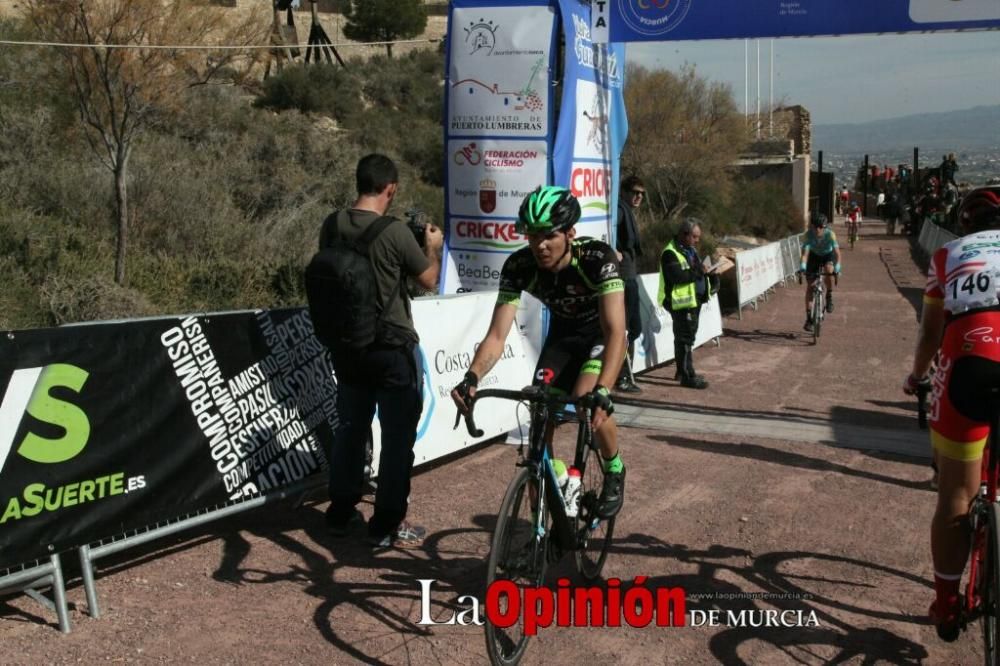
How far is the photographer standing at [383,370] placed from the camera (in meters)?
5.14

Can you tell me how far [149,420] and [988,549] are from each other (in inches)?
156

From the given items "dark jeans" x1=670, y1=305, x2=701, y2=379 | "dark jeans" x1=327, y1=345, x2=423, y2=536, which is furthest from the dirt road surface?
"dark jeans" x1=670, y1=305, x2=701, y2=379

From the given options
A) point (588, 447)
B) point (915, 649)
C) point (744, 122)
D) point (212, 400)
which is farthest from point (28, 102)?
point (744, 122)

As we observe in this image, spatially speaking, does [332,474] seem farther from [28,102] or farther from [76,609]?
[28,102]

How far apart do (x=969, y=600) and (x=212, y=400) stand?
390cm

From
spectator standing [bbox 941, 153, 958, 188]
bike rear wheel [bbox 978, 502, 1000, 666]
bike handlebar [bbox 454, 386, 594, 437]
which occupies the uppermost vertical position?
spectator standing [bbox 941, 153, 958, 188]

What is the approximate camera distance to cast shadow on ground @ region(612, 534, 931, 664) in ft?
13.8

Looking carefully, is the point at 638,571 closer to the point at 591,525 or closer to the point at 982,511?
the point at 591,525

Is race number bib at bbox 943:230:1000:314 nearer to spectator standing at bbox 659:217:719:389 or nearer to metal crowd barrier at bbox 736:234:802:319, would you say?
spectator standing at bbox 659:217:719:389

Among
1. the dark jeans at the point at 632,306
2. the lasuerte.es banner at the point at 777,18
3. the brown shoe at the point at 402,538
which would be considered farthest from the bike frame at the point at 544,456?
the lasuerte.es banner at the point at 777,18

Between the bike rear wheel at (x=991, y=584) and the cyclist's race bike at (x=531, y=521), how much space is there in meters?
1.59

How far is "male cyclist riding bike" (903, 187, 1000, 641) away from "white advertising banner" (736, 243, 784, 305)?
13807 millimetres

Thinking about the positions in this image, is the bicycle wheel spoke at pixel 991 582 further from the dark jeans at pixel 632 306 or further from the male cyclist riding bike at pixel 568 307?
the dark jeans at pixel 632 306

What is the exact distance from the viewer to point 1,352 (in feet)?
14.0
